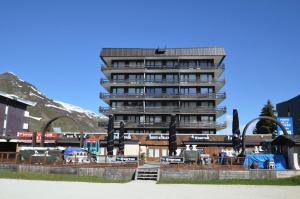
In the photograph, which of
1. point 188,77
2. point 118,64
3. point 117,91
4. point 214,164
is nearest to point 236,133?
point 214,164

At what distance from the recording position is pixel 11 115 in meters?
59.0

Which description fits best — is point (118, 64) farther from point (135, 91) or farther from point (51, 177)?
point (51, 177)

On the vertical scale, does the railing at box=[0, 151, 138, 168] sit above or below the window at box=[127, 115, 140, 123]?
below

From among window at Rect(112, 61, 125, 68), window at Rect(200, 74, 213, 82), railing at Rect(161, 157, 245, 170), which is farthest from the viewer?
window at Rect(112, 61, 125, 68)

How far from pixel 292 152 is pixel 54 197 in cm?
1853

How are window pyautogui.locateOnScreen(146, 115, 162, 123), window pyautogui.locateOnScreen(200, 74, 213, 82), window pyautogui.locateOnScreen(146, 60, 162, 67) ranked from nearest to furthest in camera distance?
window pyautogui.locateOnScreen(146, 115, 162, 123) → window pyautogui.locateOnScreen(200, 74, 213, 82) → window pyautogui.locateOnScreen(146, 60, 162, 67)

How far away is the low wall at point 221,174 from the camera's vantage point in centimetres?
2577

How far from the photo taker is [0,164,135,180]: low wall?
88.7ft

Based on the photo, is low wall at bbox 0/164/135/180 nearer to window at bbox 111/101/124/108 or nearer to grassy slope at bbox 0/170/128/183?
grassy slope at bbox 0/170/128/183

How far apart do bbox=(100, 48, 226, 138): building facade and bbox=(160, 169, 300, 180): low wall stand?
3779cm

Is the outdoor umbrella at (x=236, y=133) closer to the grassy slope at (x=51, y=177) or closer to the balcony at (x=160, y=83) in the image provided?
the grassy slope at (x=51, y=177)

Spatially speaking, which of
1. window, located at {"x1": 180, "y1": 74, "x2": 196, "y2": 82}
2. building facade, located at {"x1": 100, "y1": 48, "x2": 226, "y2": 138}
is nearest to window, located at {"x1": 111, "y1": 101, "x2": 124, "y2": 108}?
building facade, located at {"x1": 100, "y1": 48, "x2": 226, "y2": 138}

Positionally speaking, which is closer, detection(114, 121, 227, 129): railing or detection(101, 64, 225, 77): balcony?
detection(114, 121, 227, 129): railing

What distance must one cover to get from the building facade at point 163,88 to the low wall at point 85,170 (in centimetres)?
3594
